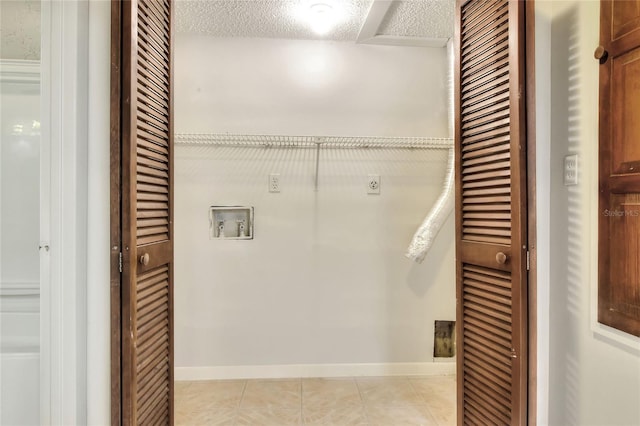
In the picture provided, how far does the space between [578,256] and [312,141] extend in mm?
1564

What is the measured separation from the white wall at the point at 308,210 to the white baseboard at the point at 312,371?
0.04 metres

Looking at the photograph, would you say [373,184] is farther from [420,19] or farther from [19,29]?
[19,29]

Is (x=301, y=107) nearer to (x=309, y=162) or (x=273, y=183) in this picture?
(x=309, y=162)

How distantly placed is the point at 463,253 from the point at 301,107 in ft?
4.79

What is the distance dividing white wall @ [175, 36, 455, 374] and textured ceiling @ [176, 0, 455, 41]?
0.09m

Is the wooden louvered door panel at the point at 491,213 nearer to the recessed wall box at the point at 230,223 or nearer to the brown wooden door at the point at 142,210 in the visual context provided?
the brown wooden door at the point at 142,210

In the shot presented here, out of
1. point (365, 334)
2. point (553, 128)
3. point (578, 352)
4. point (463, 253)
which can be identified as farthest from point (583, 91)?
point (365, 334)

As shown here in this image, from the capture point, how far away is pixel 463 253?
4.85 ft

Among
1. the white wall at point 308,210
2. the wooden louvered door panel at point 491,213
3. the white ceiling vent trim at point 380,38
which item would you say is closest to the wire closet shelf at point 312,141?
the white wall at point 308,210

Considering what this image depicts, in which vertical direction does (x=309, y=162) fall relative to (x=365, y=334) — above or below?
above

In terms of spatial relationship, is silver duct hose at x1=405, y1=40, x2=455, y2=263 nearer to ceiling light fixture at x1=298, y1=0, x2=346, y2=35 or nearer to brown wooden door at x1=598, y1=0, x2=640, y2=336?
brown wooden door at x1=598, y1=0, x2=640, y2=336

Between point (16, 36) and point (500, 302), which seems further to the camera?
point (16, 36)

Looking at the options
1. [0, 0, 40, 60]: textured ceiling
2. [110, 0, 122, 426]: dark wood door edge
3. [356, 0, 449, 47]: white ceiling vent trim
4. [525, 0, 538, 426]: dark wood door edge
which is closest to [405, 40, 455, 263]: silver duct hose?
[356, 0, 449, 47]: white ceiling vent trim

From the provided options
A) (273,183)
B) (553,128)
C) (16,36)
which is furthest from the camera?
(273,183)
